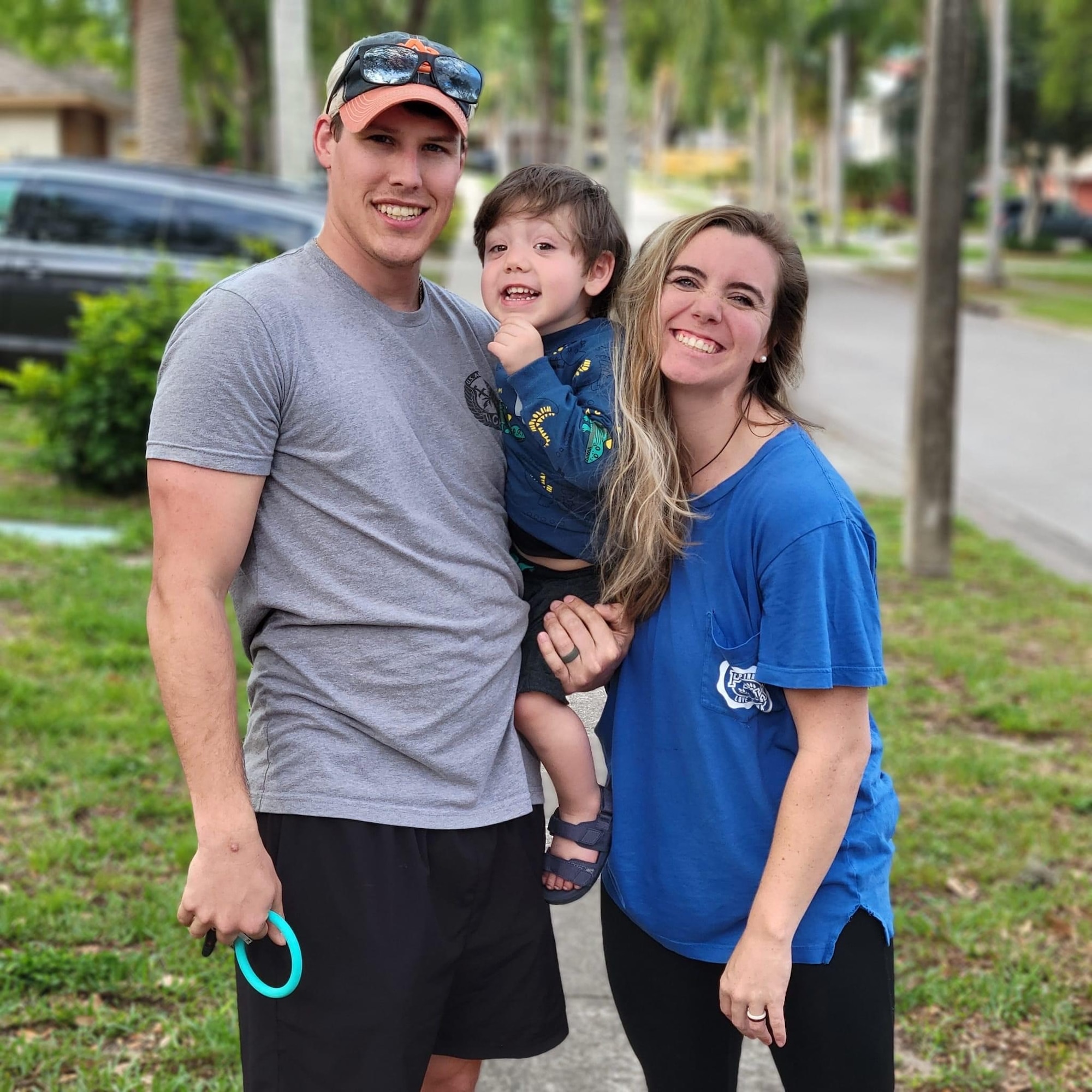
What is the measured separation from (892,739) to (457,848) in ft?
11.6

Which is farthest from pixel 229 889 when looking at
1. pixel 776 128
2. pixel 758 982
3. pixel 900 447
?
pixel 776 128

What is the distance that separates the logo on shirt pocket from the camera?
2033 millimetres

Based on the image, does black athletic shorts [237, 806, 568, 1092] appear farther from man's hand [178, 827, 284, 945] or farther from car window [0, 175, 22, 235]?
car window [0, 175, 22, 235]

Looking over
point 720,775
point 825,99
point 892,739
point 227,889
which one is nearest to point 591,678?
point 720,775

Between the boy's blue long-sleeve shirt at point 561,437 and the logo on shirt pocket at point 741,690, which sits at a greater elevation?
the boy's blue long-sleeve shirt at point 561,437

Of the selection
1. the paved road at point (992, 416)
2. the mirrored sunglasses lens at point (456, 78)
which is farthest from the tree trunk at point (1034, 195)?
the mirrored sunglasses lens at point (456, 78)

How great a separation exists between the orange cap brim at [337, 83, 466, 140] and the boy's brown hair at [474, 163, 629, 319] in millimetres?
254

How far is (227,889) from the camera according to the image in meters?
1.97

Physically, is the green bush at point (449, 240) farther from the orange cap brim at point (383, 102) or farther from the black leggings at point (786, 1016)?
the black leggings at point (786, 1016)

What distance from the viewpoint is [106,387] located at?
26.0ft

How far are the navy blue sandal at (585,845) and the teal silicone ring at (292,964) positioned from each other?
0.47 meters

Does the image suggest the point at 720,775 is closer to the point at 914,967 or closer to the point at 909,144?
the point at 914,967

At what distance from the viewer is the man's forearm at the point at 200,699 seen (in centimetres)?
198

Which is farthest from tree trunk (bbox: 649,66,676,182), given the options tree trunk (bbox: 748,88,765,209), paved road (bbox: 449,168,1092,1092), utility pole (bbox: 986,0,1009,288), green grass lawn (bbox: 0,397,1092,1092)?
green grass lawn (bbox: 0,397,1092,1092)
